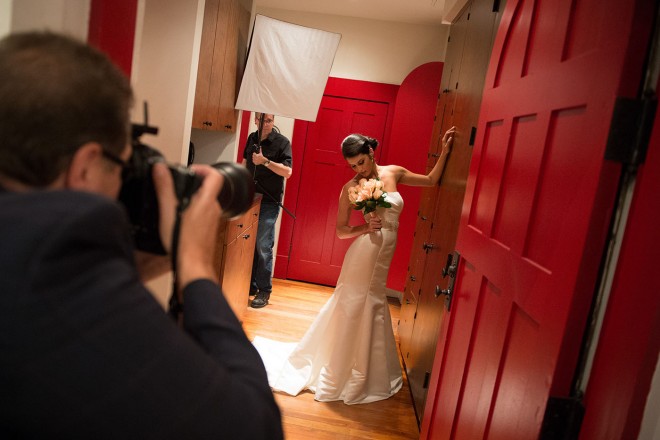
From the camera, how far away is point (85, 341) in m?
0.44

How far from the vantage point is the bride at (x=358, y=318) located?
2830 millimetres

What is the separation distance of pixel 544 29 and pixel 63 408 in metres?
1.35

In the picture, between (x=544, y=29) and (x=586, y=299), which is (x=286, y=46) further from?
(x=586, y=299)

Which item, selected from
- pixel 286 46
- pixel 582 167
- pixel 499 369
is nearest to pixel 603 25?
pixel 582 167

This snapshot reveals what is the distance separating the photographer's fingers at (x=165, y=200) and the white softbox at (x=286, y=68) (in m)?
2.74

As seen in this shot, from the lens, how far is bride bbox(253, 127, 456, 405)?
111 inches

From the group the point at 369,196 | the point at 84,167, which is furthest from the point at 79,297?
the point at 369,196

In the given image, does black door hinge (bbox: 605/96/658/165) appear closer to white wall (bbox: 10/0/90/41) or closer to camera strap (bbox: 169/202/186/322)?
camera strap (bbox: 169/202/186/322)

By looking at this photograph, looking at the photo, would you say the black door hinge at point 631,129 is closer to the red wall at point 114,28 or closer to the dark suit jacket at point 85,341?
the dark suit jacket at point 85,341

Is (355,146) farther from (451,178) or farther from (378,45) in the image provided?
(378,45)

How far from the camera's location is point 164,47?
2160mm

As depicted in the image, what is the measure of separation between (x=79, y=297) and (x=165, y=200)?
→ 10.2 inches

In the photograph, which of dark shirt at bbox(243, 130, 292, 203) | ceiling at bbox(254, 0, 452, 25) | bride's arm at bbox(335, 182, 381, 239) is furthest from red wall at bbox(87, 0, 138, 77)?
ceiling at bbox(254, 0, 452, 25)

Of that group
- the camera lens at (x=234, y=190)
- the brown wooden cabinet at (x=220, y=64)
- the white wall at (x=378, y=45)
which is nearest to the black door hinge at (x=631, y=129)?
the camera lens at (x=234, y=190)
